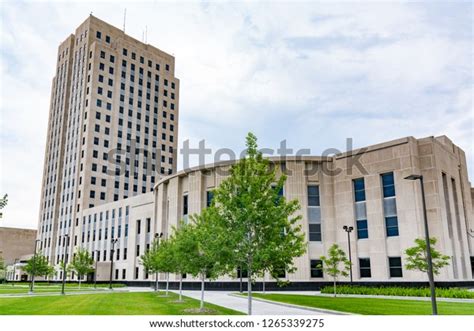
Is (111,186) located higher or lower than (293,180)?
higher

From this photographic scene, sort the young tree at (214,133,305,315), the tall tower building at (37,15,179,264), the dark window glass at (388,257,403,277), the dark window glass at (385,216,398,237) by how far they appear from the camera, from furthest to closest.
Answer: the tall tower building at (37,15,179,264), the dark window glass at (385,216,398,237), the dark window glass at (388,257,403,277), the young tree at (214,133,305,315)

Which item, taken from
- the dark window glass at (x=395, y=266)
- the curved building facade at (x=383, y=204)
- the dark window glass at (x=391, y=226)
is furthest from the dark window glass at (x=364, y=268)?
the dark window glass at (x=391, y=226)

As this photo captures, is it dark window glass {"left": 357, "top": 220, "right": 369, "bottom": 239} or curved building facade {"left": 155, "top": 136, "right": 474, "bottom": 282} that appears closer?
curved building facade {"left": 155, "top": 136, "right": 474, "bottom": 282}

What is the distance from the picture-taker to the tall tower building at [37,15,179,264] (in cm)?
9131

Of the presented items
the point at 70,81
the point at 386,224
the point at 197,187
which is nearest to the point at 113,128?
the point at 70,81

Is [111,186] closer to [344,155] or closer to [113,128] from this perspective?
[113,128]

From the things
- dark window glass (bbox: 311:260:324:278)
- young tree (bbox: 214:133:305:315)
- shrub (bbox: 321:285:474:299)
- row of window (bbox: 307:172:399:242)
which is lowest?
shrub (bbox: 321:285:474:299)

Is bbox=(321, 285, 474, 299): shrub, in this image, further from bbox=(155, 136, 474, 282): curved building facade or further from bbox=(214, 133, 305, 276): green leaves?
bbox=(214, 133, 305, 276): green leaves

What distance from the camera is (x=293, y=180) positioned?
46.0m

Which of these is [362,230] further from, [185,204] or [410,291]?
[185,204]

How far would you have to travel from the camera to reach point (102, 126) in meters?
93.6

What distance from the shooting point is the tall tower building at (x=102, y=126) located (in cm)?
9131

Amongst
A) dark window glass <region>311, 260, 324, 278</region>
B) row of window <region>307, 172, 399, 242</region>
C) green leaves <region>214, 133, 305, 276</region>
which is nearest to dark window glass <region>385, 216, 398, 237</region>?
row of window <region>307, 172, 399, 242</region>
